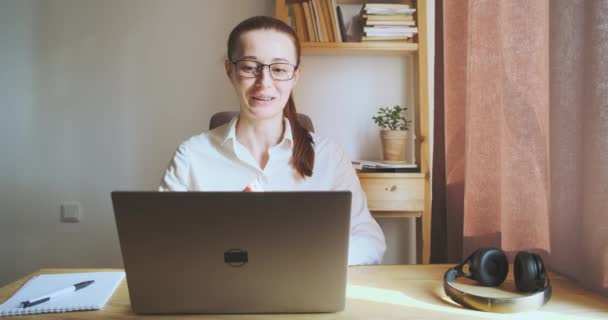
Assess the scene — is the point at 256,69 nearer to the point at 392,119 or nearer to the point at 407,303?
the point at 407,303

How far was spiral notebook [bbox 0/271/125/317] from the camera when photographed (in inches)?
25.2

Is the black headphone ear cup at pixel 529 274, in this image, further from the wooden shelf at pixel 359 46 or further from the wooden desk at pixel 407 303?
the wooden shelf at pixel 359 46

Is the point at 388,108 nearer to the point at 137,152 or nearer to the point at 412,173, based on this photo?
the point at 412,173

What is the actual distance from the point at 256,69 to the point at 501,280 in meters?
0.82

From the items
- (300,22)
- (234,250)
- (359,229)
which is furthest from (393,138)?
(234,250)

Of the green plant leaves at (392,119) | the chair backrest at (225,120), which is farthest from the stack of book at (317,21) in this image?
the chair backrest at (225,120)

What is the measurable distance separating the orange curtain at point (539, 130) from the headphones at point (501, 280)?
0.12m

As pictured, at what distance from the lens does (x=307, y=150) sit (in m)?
1.30

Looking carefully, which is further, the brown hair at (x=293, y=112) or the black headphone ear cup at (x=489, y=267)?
the brown hair at (x=293, y=112)

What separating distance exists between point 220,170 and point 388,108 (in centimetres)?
107

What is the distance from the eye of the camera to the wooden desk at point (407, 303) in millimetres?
621

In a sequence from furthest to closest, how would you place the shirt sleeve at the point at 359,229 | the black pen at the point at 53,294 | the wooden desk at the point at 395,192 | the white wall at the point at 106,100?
the white wall at the point at 106,100
the wooden desk at the point at 395,192
the shirt sleeve at the point at 359,229
the black pen at the point at 53,294

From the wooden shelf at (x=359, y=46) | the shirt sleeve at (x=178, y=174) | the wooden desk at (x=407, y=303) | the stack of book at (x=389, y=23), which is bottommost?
the wooden desk at (x=407, y=303)

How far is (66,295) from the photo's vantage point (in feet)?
2.28
